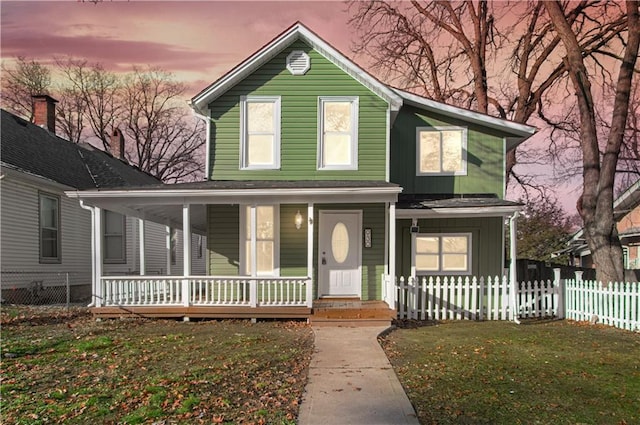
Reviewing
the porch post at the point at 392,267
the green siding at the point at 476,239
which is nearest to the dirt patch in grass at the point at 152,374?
the porch post at the point at 392,267

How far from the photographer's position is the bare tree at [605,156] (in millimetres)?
12195

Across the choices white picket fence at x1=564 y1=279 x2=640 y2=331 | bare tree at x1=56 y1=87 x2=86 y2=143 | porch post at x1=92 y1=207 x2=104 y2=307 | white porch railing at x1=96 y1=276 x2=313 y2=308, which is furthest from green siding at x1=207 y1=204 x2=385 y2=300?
bare tree at x1=56 y1=87 x2=86 y2=143

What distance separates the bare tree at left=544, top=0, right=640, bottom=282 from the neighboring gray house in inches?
498

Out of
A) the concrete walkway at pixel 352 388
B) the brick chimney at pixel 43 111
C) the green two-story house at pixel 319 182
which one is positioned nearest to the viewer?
the concrete walkway at pixel 352 388

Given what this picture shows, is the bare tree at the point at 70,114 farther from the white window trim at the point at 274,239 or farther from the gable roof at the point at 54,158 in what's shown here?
the white window trim at the point at 274,239

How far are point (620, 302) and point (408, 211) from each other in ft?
17.4

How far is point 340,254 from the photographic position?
12.0 meters

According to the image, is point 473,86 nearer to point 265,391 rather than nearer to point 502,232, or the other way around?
point 502,232

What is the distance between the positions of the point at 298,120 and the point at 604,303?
9.05 metres

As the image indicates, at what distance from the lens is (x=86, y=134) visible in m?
37.6

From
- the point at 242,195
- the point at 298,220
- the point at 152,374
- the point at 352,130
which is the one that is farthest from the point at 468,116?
the point at 152,374

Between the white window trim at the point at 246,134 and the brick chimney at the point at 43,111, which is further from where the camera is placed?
the brick chimney at the point at 43,111

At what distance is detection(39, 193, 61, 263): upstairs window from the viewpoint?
14.7m

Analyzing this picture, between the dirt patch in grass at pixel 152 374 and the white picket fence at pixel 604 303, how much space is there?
282 inches
